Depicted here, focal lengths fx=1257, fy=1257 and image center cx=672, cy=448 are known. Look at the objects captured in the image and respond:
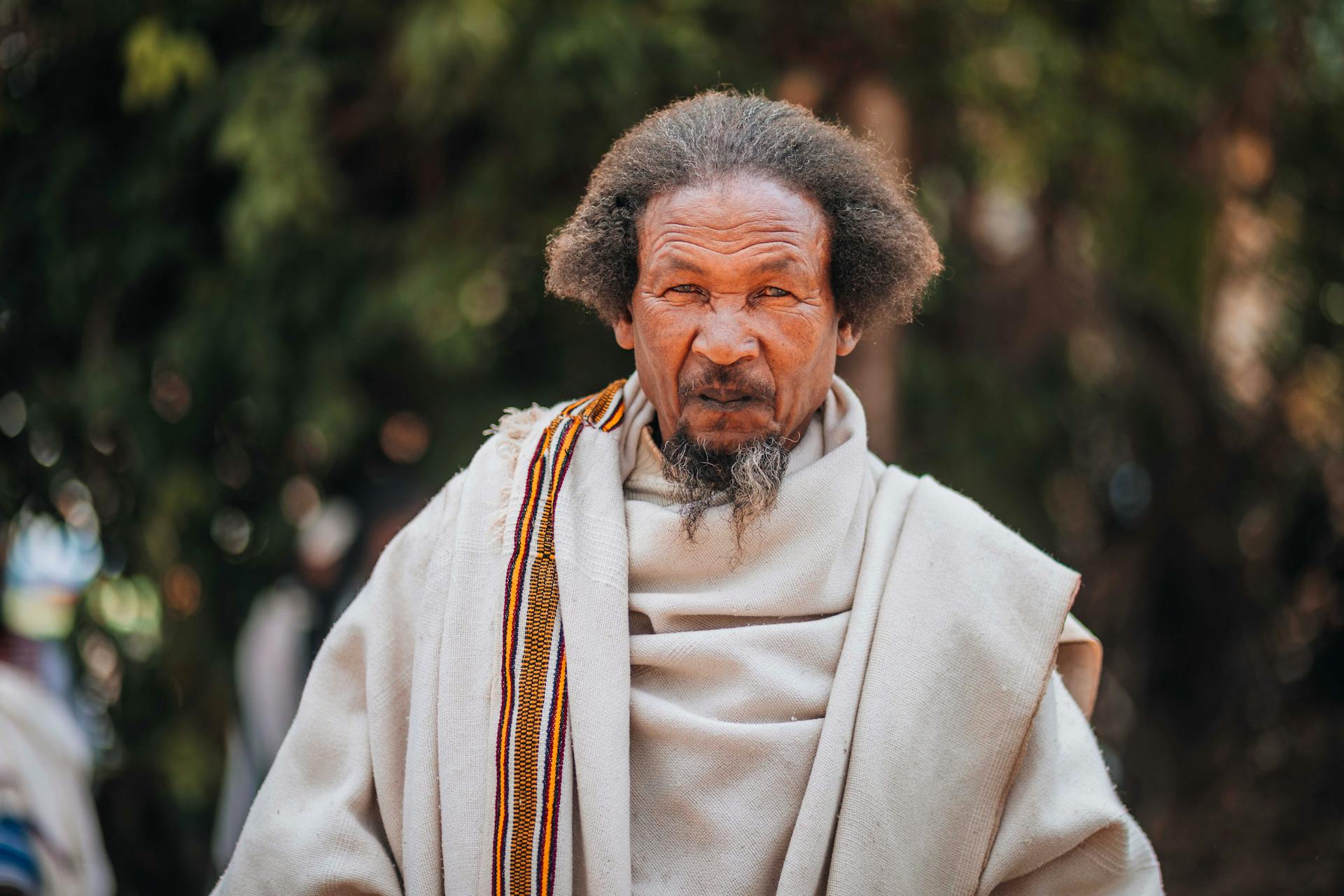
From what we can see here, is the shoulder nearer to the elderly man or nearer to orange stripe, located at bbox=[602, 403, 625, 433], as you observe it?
the elderly man

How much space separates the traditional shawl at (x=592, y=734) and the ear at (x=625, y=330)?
30 cm

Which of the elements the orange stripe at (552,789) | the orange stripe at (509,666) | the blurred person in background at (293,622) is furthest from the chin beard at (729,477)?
the blurred person in background at (293,622)

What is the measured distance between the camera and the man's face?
7.19ft

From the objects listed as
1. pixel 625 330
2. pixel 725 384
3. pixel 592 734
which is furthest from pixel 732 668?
pixel 625 330

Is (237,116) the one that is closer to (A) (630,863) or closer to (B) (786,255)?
(B) (786,255)

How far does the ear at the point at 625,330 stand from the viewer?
8.15ft

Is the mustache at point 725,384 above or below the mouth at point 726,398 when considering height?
above

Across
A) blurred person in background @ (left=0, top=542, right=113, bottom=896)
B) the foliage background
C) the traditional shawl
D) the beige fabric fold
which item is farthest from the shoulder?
blurred person in background @ (left=0, top=542, right=113, bottom=896)

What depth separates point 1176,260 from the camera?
18.0 feet

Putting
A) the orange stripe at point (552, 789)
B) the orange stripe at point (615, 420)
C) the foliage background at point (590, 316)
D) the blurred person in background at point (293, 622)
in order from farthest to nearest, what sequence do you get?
1. the blurred person in background at point (293, 622)
2. the foliage background at point (590, 316)
3. the orange stripe at point (615, 420)
4. the orange stripe at point (552, 789)

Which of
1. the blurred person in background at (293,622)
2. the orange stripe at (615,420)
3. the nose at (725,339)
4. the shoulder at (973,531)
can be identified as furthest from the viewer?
the blurred person in background at (293,622)

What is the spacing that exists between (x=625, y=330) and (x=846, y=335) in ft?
1.43

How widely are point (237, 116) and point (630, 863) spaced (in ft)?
10.3

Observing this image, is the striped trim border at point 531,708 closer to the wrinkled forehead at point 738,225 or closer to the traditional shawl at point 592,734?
the traditional shawl at point 592,734
